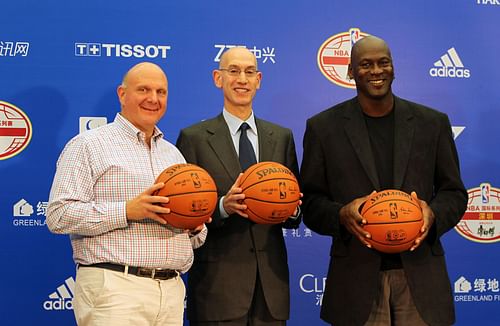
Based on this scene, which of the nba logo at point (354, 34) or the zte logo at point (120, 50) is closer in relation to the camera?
the zte logo at point (120, 50)

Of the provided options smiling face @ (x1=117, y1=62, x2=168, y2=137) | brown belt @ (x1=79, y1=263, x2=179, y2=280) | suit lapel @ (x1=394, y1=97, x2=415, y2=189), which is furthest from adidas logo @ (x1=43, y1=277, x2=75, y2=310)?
suit lapel @ (x1=394, y1=97, x2=415, y2=189)

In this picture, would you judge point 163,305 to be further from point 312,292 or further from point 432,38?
point 432,38

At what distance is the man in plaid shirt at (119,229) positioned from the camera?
2293 millimetres

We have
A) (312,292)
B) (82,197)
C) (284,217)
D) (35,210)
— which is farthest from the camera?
(312,292)

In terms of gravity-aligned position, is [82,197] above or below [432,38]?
below

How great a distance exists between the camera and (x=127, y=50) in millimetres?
3645

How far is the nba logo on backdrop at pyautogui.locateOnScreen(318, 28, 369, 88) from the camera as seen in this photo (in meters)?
3.87

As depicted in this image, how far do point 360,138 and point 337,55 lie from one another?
1.44 m

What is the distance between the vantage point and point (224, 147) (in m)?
2.81

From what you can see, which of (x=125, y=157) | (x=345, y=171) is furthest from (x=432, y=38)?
(x=125, y=157)

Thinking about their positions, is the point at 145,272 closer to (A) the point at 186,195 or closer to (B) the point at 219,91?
(A) the point at 186,195

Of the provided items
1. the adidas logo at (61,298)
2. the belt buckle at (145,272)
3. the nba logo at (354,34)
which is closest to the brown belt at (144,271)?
the belt buckle at (145,272)

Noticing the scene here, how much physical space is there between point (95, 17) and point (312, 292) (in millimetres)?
2162

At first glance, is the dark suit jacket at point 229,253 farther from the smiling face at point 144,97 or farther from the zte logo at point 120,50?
the zte logo at point 120,50
